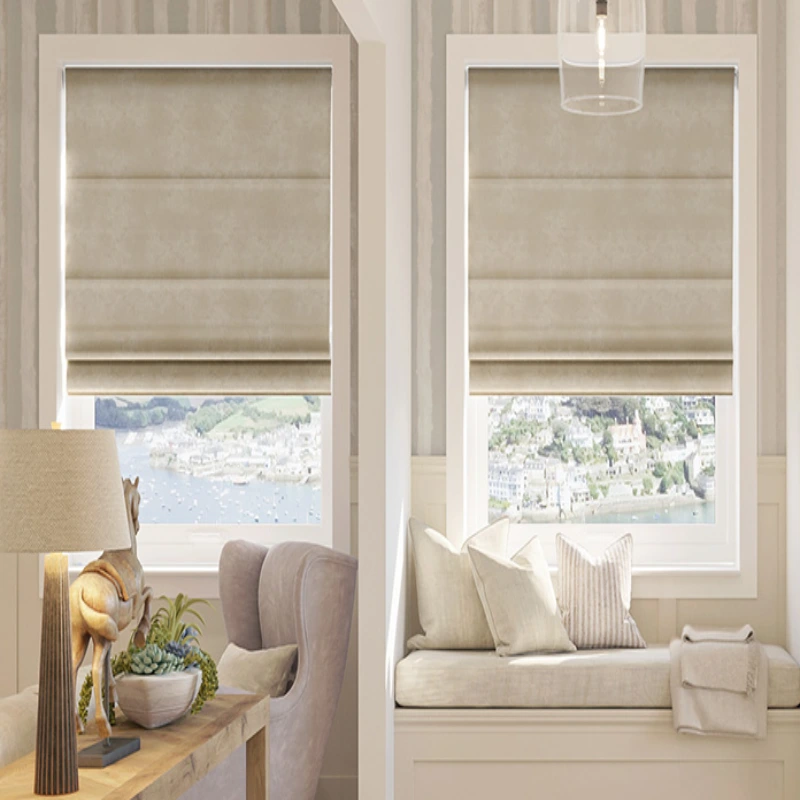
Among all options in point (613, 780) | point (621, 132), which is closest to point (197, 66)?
point (621, 132)

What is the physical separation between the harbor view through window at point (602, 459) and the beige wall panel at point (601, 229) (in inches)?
20.5

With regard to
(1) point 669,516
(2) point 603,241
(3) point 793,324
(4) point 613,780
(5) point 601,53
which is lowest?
(4) point 613,780

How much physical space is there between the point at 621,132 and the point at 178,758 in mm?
2983

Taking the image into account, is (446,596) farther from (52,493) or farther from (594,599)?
(52,493)

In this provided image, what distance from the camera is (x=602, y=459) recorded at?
13.9 ft

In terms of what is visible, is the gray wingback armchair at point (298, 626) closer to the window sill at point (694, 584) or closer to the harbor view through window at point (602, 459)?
A: the harbor view through window at point (602, 459)

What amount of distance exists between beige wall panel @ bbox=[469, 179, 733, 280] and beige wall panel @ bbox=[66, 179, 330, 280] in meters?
0.66

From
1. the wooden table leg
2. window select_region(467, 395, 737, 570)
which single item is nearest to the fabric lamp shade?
the wooden table leg

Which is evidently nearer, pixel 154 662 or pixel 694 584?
pixel 154 662

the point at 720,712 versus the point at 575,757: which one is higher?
the point at 720,712

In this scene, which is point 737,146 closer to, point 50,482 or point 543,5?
point 543,5

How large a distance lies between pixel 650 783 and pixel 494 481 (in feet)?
4.14

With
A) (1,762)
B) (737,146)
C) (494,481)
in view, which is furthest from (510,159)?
(1,762)

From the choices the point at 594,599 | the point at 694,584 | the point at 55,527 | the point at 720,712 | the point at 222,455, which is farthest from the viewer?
the point at 222,455
